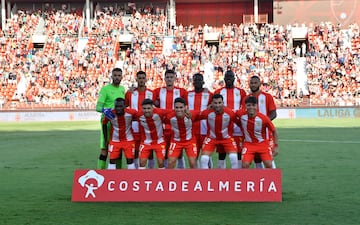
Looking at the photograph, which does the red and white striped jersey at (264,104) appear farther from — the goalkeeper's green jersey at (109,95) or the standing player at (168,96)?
the goalkeeper's green jersey at (109,95)

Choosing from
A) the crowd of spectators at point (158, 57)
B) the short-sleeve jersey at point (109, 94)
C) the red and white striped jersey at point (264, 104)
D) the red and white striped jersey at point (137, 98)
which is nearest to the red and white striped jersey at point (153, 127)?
the red and white striped jersey at point (137, 98)

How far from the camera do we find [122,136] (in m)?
10.3

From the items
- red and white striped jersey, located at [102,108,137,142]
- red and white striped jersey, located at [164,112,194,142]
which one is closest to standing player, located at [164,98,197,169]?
red and white striped jersey, located at [164,112,194,142]

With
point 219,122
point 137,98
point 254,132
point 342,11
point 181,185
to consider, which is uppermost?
point 342,11

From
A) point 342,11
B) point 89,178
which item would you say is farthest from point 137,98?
point 342,11

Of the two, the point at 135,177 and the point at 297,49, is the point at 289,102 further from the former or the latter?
the point at 135,177

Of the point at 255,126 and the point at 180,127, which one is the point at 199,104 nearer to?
the point at 180,127

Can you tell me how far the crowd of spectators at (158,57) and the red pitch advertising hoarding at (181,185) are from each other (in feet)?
92.4

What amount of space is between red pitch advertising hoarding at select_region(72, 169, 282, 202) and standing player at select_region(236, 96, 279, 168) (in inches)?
49.4

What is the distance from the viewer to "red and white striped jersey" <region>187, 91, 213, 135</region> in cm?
1084

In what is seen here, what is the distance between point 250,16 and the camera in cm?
4972

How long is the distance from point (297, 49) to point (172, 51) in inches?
328

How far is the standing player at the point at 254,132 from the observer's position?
32.1 feet

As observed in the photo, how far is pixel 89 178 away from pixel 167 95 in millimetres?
2773
